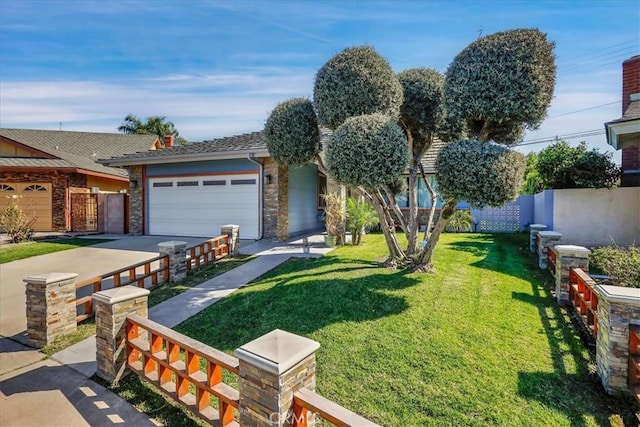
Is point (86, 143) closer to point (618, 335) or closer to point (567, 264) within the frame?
point (567, 264)

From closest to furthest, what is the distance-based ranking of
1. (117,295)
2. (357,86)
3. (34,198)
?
1. (117,295)
2. (357,86)
3. (34,198)

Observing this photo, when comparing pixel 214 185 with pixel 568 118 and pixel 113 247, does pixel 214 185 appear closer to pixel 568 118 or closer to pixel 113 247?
A: pixel 113 247

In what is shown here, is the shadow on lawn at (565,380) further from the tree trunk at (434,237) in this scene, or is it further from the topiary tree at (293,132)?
the topiary tree at (293,132)

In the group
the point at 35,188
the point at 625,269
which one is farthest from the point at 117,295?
the point at 35,188

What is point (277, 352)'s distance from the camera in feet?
7.36

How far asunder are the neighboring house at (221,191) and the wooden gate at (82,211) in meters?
2.94

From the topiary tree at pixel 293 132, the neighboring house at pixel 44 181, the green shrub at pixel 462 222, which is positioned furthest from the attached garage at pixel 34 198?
the green shrub at pixel 462 222

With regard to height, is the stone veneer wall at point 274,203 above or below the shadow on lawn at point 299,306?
above

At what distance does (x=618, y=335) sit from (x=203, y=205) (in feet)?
39.2

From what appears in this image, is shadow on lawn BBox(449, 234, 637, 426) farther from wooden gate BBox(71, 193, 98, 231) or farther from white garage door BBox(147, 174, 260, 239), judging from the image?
wooden gate BBox(71, 193, 98, 231)

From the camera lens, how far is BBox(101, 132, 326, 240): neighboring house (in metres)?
11.1

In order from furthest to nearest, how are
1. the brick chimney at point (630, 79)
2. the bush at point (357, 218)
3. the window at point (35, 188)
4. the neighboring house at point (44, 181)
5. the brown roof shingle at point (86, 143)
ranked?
the brown roof shingle at point (86, 143) < the window at point (35, 188) < the neighboring house at point (44, 181) < the brick chimney at point (630, 79) < the bush at point (357, 218)

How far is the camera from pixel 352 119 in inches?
228

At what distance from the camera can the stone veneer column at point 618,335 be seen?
3125 mm
